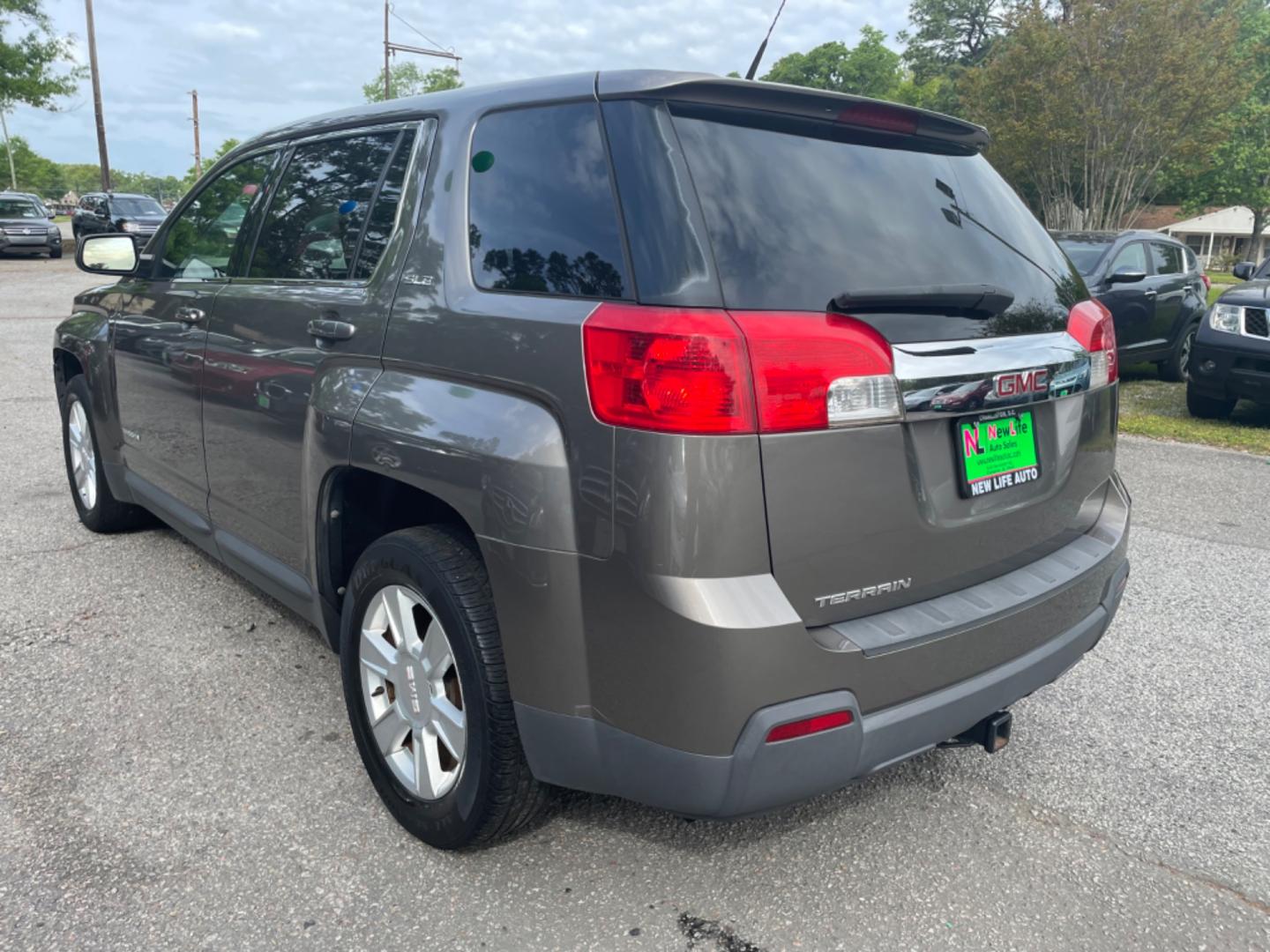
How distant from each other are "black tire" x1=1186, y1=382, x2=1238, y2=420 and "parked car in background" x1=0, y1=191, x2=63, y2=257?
27343mm

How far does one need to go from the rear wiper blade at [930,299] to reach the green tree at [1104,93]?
65.0 feet

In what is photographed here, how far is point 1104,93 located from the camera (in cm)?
1991

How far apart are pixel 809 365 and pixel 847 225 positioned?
1.37ft

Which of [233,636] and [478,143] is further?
[233,636]

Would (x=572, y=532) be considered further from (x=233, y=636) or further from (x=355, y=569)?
(x=233, y=636)

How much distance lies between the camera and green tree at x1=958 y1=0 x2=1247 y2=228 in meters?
18.7

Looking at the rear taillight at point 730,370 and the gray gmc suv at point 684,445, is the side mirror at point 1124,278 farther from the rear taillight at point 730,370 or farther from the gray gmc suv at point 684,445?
the rear taillight at point 730,370

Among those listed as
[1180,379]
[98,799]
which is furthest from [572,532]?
[1180,379]

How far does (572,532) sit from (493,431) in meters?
0.31

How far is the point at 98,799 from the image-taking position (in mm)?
2754

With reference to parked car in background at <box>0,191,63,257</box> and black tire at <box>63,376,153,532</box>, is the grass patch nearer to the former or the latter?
black tire at <box>63,376,153,532</box>

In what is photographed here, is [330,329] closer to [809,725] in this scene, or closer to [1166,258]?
[809,725]

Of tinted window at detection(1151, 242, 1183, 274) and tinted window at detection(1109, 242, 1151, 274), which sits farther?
tinted window at detection(1151, 242, 1183, 274)

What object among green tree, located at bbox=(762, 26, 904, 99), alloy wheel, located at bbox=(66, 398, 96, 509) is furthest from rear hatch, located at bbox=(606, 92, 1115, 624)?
green tree, located at bbox=(762, 26, 904, 99)
